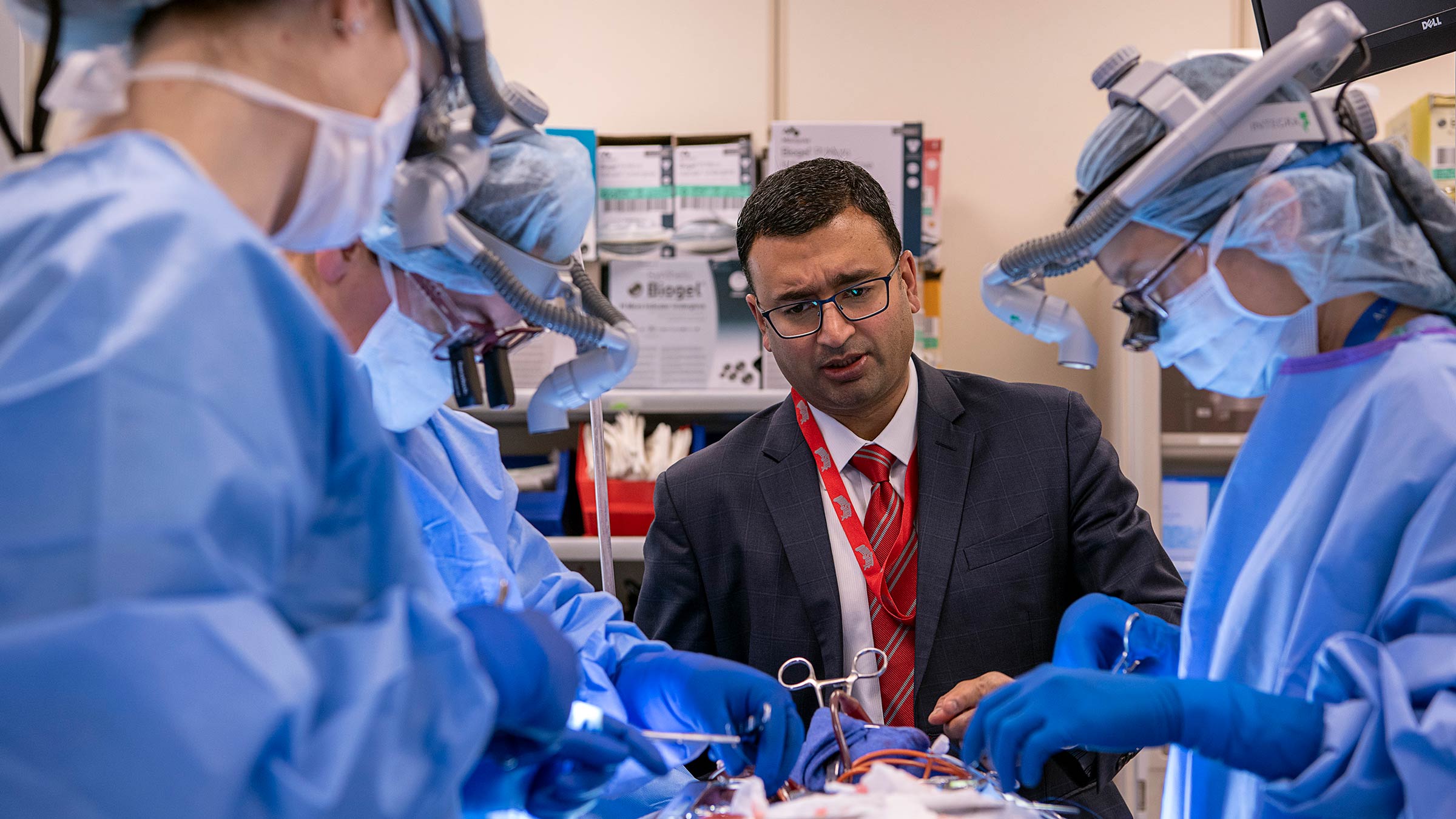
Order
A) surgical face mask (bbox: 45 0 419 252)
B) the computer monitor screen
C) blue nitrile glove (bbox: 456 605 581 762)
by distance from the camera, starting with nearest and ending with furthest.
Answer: surgical face mask (bbox: 45 0 419 252)
blue nitrile glove (bbox: 456 605 581 762)
the computer monitor screen

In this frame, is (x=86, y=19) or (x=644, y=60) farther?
(x=644, y=60)

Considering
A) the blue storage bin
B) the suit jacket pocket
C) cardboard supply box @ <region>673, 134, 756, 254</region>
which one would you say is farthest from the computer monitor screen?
the blue storage bin

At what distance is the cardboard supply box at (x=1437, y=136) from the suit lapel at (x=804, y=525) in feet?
6.46

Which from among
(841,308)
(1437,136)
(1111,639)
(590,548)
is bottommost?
(590,548)

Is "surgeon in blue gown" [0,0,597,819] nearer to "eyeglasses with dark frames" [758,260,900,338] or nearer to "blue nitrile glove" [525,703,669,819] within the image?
"blue nitrile glove" [525,703,669,819]

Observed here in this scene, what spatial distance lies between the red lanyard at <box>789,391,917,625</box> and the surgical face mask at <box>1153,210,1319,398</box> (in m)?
0.64

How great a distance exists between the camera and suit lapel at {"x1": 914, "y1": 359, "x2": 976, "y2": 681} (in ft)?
5.69

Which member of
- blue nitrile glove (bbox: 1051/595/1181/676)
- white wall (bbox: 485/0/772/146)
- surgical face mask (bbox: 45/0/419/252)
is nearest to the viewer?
surgical face mask (bbox: 45/0/419/252)

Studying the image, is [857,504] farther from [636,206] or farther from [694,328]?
[636,206]

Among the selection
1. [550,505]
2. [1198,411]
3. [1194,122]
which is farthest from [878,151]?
[1194,122]

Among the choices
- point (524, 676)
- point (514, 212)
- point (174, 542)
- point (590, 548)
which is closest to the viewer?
point (174, 542)

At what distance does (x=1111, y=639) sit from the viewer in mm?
1532

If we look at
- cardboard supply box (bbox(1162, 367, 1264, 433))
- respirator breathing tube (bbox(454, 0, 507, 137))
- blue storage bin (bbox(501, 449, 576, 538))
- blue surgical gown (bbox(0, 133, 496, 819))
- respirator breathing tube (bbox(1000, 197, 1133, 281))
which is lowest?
blue storage bin (bbox(501, 449, 576, 538))

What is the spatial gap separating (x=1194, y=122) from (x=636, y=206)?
2.19 m
